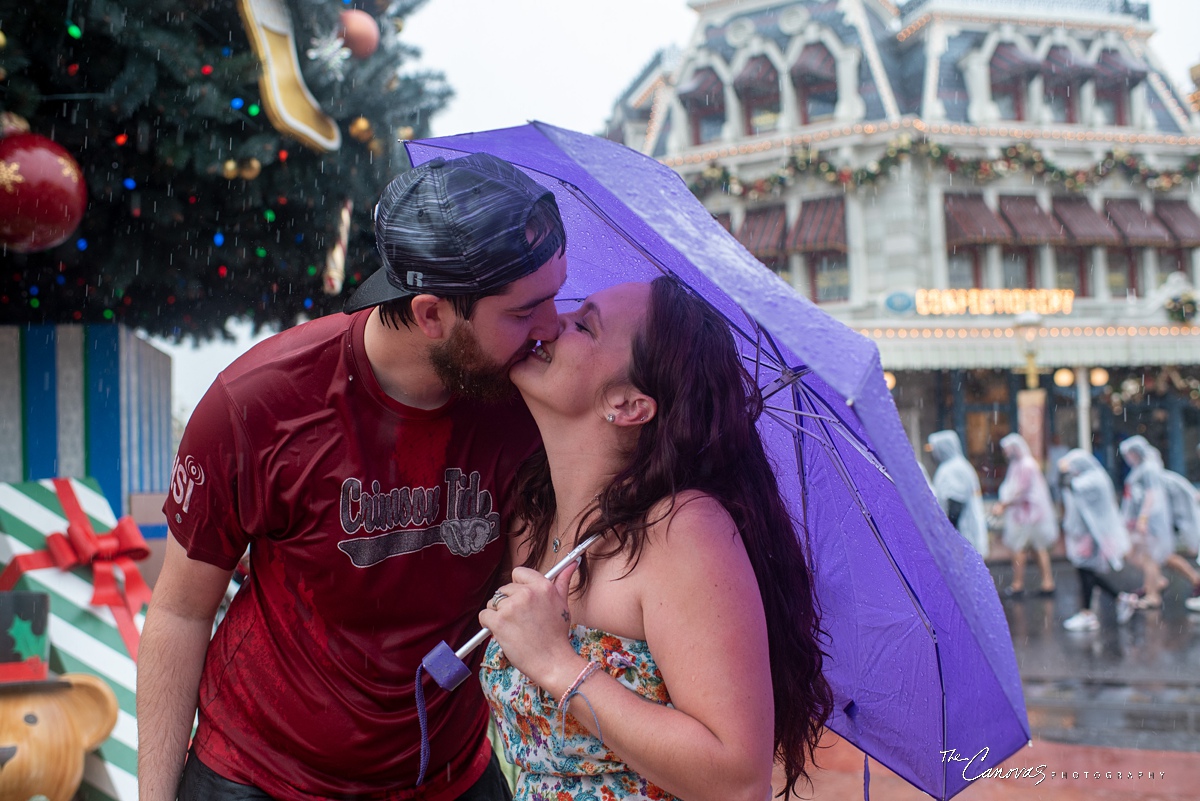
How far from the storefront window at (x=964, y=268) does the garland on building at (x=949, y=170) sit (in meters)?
1.56

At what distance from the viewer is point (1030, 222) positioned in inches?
818

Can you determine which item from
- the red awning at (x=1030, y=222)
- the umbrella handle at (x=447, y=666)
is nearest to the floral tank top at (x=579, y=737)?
the umbrella handle at (x=447, y=666)

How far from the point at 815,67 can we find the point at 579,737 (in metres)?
21.6

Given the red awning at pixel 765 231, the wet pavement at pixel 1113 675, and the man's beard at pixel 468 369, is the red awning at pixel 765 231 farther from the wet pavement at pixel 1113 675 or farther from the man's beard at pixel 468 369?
the man's beard at pixel 468 369

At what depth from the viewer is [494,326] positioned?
6.21 ft

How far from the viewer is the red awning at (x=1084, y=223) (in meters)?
20.9

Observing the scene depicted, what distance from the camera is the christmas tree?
3727 mm

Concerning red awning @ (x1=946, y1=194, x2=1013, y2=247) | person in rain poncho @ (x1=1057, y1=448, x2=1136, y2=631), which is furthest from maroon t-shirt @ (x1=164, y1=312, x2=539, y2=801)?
red awning @ (x1=946, y1=194, x2=1013, y2=247)

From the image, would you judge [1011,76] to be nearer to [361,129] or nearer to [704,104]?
[704,104]

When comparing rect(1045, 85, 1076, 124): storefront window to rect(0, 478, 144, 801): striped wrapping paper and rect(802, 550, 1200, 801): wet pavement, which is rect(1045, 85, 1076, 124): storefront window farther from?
rect(0, 478, 144, 801): striped wrapping paper

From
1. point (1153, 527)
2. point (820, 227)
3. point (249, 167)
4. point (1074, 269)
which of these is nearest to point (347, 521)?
point (249, 167)

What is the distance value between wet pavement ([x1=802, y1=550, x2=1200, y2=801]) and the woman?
1.00 metres

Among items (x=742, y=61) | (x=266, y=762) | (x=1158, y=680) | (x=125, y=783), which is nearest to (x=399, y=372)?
(x=266, y=762)

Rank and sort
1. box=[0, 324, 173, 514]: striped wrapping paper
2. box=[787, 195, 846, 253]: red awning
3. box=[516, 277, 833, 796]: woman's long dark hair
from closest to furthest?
box=[516, 277, 833, 796]: woman's long dark hair < box=[0, 324, 173, 514]: striped wrapping paper < box=[787, 195, 846, 253]: red awning
